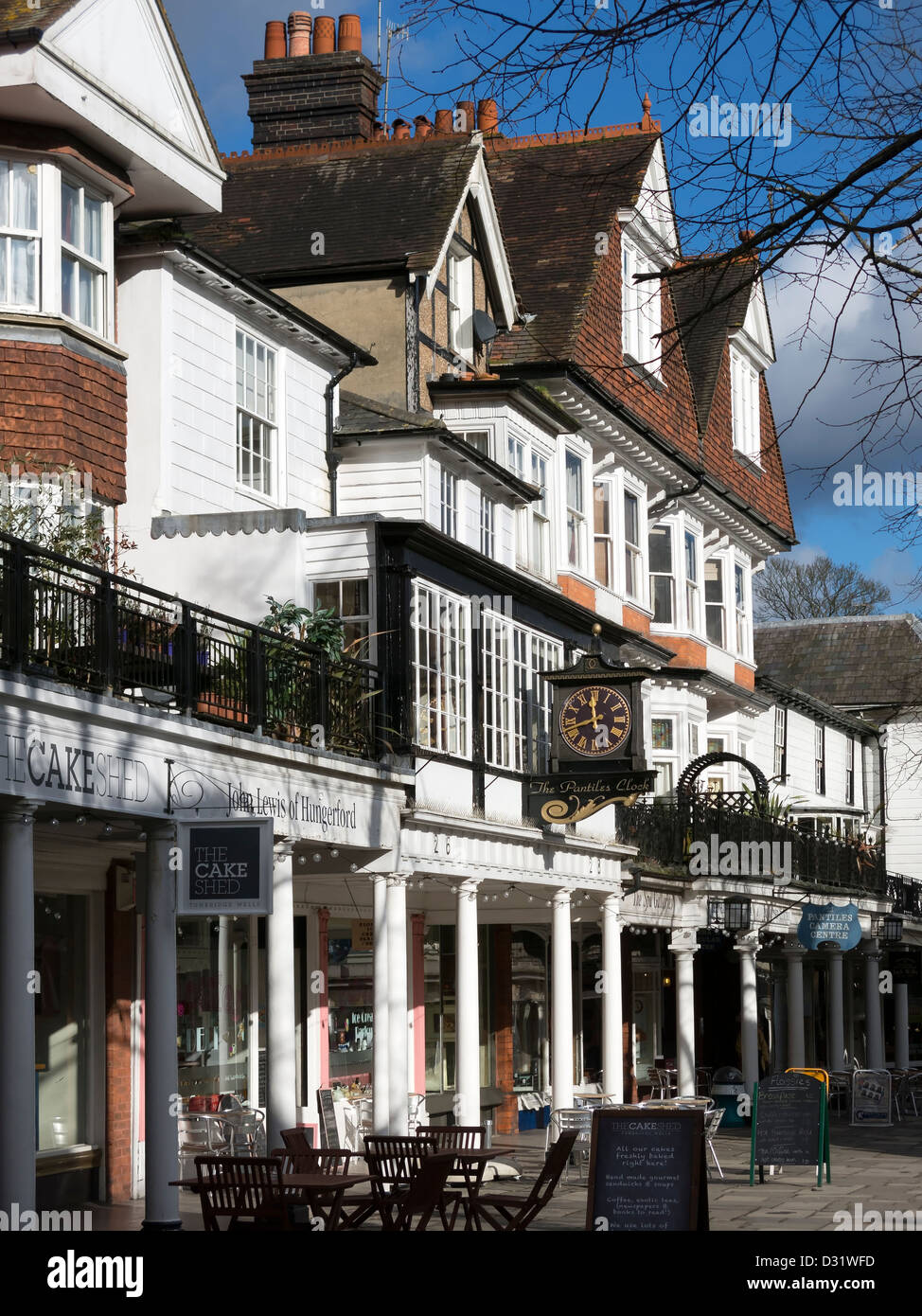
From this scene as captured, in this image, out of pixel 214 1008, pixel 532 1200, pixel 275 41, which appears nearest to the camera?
pixel 532 1200

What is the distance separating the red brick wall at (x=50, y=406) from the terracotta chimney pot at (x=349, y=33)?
13.2m

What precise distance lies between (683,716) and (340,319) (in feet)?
37.6

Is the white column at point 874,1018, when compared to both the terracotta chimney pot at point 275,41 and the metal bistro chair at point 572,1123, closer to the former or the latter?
the metal bistro chair at point 572,1123

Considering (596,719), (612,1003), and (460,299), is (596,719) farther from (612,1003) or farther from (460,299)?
(460,299)

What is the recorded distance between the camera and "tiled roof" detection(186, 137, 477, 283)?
1029 inches

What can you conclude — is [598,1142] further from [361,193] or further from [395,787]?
[361,193]

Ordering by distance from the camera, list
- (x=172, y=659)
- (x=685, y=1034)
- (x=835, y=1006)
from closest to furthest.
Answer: (x=172, y=659) → (x=685, y=1034) → (x=835, y=1006)

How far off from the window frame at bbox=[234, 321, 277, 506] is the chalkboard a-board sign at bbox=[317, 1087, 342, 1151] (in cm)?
680

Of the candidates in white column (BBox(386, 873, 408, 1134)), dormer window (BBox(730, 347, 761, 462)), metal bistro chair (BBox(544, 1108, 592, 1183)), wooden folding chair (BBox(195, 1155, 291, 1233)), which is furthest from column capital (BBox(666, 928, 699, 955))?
wooden folding chair (BBox(195, 1155, 291, 1233))

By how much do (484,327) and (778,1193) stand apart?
13.3 m

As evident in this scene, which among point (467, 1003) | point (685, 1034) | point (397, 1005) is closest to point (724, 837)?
point (685, 1034)

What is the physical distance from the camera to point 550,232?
32.5 meters

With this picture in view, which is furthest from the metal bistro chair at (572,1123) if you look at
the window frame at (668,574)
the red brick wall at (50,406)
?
the window frame at (668,574)
